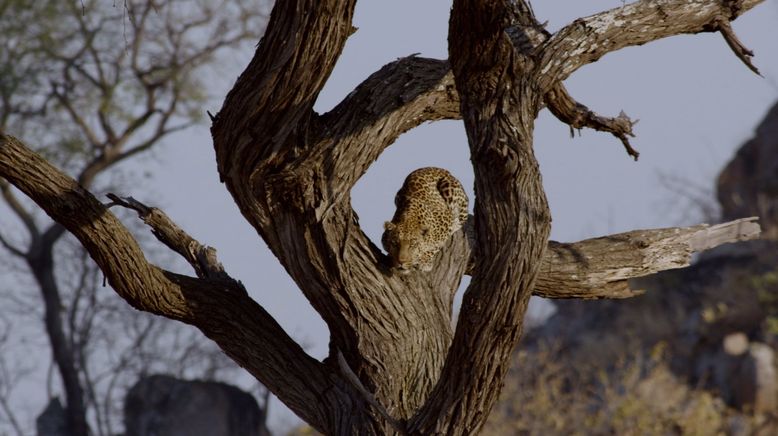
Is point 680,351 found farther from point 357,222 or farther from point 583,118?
point 357,222

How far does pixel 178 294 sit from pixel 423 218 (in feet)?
4.36

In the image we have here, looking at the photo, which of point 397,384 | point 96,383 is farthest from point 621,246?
point 96,383

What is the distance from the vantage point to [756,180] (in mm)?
22625

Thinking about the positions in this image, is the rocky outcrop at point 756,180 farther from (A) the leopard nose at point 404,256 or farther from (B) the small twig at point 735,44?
(A) the leopard nose at point 404,256

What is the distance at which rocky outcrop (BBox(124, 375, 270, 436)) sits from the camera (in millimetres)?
13664

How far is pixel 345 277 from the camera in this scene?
4.49 meters

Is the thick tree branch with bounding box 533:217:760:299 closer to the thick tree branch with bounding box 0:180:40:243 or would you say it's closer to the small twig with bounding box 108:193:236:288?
the small twig with bounding box 108:193:236:288

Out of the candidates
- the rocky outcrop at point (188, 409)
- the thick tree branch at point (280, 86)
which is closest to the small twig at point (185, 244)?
the thick tree branch at point (280, 86)

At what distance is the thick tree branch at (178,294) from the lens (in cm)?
423

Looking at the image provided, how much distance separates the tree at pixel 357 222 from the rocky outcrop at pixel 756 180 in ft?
57.4

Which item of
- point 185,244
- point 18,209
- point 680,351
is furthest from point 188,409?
point 680,351

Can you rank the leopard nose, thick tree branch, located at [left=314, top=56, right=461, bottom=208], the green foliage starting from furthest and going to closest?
the green foliage, the leopard nose, thick tree branch, located at [left=314, top=56, right=461, bottom=208]

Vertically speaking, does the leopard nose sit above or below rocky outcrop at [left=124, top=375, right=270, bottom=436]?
below

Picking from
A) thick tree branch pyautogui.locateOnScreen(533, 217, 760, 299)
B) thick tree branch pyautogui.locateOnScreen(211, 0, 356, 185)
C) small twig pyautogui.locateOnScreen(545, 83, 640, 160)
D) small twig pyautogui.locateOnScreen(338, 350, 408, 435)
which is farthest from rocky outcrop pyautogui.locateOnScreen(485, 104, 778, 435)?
thick tree branch pyautogui.locateOnScreen(211, 0, 356, 185)
